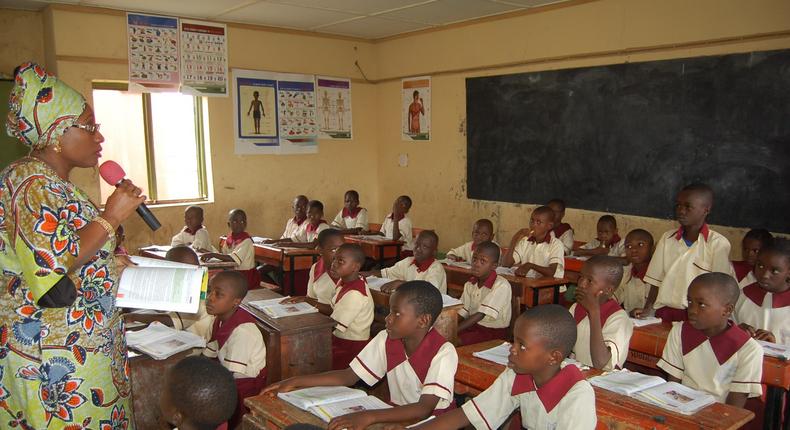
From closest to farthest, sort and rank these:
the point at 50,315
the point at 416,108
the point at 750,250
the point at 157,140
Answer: the point at 50,315 → the point at 750,250 → the point at 157,140 → the point at 416,108

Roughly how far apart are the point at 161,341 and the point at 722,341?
2.21 meters

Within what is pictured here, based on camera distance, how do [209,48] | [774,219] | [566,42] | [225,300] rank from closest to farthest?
[225,300]
[774,219]
[566,42]
[209,48]

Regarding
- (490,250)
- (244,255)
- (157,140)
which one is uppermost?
(157,140)

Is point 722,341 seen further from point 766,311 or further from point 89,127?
point 89,127

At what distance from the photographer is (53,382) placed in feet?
5.16

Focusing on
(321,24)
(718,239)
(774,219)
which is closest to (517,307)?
(718,239)

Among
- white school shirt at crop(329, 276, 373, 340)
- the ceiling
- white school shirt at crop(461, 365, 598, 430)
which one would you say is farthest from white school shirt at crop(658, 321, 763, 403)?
the ceiling

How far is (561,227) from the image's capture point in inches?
211

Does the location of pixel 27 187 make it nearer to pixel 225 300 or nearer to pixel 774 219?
pixel 225 300

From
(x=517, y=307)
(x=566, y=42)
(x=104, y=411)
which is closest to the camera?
(x=104, y=411)

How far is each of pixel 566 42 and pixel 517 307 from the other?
2789 mm

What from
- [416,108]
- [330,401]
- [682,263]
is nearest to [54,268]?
[330,401]

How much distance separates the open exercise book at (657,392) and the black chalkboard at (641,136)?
2841 mm

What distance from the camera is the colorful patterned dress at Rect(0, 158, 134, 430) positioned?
4.79ft
